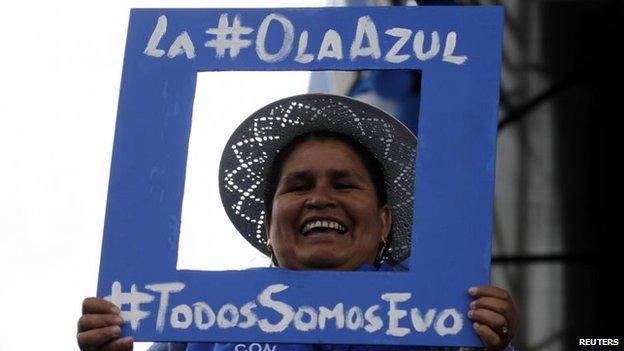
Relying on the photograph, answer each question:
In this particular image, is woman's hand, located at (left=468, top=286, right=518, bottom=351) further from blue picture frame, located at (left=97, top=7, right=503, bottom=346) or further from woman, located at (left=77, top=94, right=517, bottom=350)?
woman, located at (left=77, top=94, right=517, bottom=350)

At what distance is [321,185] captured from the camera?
3.46 meters

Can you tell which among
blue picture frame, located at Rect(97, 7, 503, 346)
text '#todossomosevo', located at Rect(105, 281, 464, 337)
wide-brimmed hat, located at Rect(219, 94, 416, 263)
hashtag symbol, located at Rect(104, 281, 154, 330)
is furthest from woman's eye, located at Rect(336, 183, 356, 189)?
hashtag symbol, located at Rect(104, 281, 154, 330)

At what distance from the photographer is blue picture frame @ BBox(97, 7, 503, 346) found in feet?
9.95

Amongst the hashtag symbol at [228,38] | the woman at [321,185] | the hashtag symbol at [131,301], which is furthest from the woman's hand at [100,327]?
the hashtag symbol at [228,38]

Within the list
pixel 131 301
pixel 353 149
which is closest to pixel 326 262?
pixel 353 149

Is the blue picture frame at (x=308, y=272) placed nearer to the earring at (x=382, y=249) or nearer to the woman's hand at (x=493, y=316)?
the woman's hand at (x=493, y=316)

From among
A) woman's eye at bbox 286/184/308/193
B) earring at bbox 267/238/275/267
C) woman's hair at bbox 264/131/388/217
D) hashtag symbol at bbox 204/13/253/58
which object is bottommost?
earring at bbox 267/238/275/267

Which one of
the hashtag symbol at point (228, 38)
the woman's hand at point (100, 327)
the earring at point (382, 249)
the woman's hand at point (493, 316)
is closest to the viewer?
the woman's hand at point (493, 316)

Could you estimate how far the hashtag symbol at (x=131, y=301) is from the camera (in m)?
3.08

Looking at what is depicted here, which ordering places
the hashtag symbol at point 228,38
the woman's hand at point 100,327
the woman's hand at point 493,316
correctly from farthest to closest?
the hashtag symbol at point 228,38, the woman's hand at point 100,327, the woman's hand at point 493,316

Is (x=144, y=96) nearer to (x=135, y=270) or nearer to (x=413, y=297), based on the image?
(x=135, y=270)

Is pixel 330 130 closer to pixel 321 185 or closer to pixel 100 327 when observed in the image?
pixel 321 185

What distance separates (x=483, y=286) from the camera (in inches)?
118

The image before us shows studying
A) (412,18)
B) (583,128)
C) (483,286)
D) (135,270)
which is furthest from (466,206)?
(583,128)
